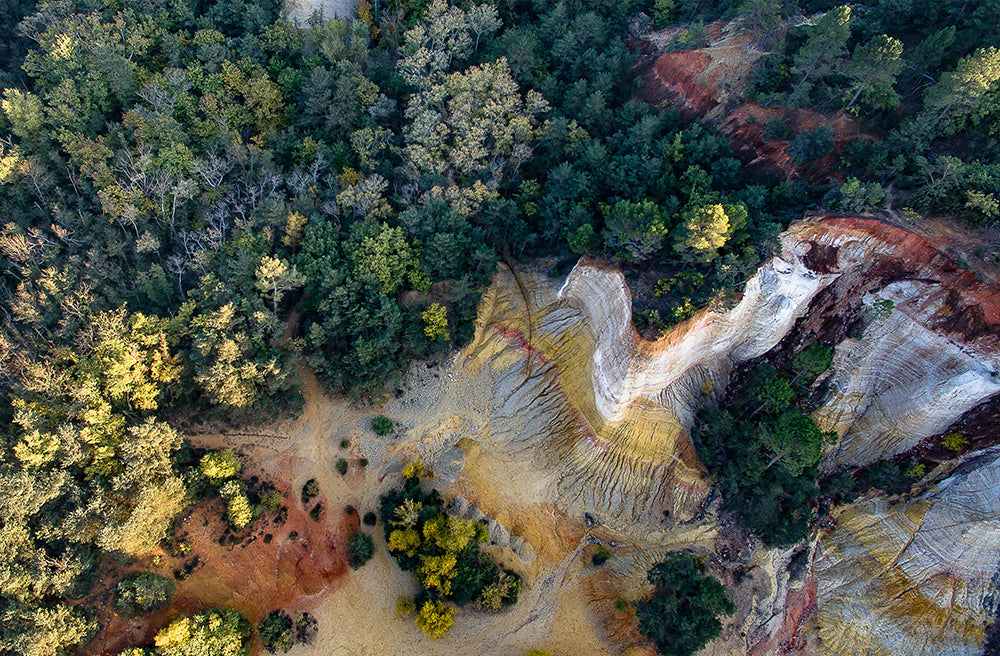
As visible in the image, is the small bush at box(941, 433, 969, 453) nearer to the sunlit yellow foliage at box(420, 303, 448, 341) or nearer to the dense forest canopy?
the dense forest canopy

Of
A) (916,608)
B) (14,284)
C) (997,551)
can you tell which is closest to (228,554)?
(14,284)

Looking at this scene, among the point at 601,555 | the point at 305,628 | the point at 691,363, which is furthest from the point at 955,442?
the point at 305,628

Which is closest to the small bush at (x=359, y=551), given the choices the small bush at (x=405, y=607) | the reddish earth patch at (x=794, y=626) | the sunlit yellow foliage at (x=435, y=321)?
the small bush at (x=405, y=607)

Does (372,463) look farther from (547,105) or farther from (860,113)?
(860,113)

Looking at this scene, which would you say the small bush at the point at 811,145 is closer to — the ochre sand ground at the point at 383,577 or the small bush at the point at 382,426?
the ochre sand ground at the point at 383,577

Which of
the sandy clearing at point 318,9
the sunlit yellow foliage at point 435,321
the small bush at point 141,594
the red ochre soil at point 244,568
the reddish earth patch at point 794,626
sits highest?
the sandy clearing at point 318,9

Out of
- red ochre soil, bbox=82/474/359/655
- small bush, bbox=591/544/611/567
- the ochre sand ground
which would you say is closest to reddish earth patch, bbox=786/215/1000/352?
small bush, bbox=591/544/611/567
